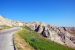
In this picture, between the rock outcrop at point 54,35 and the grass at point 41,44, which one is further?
the rock outcrop at point 54,35

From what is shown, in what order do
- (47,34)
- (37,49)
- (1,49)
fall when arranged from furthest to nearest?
(47,34) → (37,49) → (1,49)

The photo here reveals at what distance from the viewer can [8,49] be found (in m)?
24.6

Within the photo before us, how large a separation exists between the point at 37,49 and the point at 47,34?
5405cm

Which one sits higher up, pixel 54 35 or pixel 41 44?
pixel 54 35

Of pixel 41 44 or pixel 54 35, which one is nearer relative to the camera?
pixel 41 44

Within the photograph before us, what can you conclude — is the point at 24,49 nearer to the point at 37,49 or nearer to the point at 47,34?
the point at 37,49

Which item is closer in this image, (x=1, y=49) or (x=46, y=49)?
(x=1, y=49)

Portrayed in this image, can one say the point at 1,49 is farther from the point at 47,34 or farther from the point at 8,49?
the point at 47,34

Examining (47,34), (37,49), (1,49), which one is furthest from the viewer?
(47,34)

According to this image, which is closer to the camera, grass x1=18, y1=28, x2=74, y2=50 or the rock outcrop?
grass x1=18, y1=28, x2=74, y2=50

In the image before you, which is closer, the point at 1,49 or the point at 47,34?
the point at 1,49

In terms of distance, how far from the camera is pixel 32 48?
2734cm

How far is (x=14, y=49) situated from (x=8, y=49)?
27.2 inches

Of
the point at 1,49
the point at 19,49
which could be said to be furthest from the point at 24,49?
the point at 1,49
